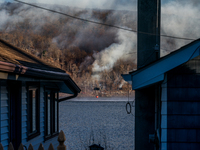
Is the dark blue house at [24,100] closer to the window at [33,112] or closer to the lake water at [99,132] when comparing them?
the window at [33,112]

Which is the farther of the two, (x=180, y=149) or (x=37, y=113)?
(x=37, y=113)

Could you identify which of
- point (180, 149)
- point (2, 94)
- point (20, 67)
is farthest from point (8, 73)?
point (180, 149)

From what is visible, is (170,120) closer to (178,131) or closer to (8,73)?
(178,131)

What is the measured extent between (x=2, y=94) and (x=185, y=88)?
394 centimetres

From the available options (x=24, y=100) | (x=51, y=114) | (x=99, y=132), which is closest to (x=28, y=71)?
(x=24, y=100)

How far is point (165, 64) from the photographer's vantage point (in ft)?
20.4

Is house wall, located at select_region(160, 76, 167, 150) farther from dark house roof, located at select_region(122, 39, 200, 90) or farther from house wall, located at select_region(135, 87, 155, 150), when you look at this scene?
house wall, located at select_region(135, 87, 155, 150)

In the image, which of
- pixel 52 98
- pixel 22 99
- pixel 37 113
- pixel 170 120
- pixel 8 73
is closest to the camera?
pixel 8 73

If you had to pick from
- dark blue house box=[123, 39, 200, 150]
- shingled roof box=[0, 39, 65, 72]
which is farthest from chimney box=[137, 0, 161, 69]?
shingled roof box=[0, 39, 65, 72]

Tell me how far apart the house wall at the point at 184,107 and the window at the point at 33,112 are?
11.2 ft

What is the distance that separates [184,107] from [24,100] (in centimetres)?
373

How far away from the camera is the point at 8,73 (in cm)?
534

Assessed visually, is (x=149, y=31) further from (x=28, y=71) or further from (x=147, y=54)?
(x=28, y=71)

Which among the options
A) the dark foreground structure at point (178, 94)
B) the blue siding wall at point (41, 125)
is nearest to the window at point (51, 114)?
the blue siding wall at point (41, 125)
